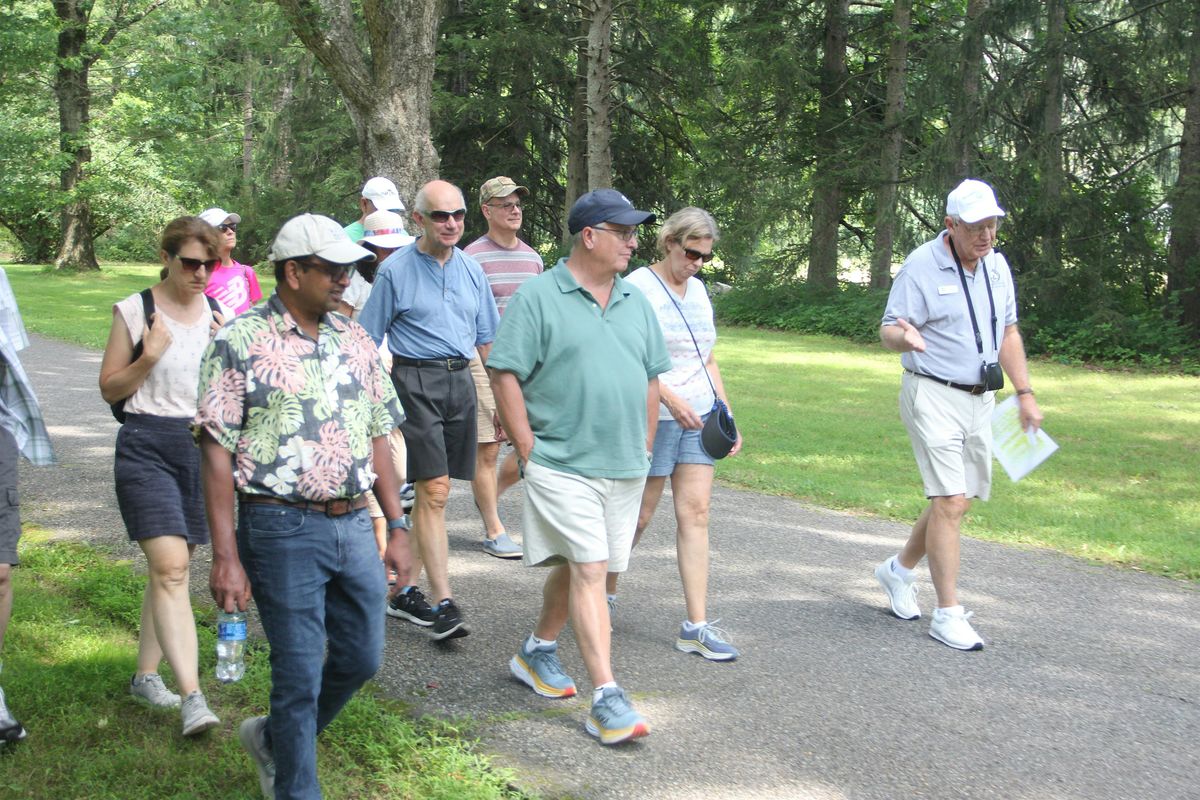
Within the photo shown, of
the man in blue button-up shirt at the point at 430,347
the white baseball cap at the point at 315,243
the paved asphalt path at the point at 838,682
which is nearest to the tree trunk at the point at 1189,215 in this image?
the paved asphalt path at the point at 838,682

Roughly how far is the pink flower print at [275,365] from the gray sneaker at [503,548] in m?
3.83

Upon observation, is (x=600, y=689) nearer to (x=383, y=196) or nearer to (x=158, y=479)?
(x=158, y=479)

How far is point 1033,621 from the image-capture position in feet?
19.9

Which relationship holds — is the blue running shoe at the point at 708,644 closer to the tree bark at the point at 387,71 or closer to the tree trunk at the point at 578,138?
the tree bark at the point at 387,71

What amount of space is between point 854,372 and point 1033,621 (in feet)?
45.7

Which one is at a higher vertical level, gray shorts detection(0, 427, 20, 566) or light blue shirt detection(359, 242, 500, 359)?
light blue shirt detection(359, 242, 500, 359)

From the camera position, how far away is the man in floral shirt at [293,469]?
133 inches

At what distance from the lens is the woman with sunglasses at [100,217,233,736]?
14.2ft

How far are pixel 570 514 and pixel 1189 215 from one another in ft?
63.8

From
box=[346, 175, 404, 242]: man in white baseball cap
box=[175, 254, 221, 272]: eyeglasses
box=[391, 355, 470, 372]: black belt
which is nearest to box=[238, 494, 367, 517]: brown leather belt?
box=[175, 254, 221, 272]: eyeglasses

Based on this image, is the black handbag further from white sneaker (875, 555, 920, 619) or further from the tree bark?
the tree bark

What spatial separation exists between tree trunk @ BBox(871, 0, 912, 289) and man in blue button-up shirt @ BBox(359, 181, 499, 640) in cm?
2181

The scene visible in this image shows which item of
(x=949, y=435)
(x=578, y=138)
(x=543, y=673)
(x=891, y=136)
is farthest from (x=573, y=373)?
(x=578, y=138)

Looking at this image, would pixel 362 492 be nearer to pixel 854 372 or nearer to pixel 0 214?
pixel 854 372
